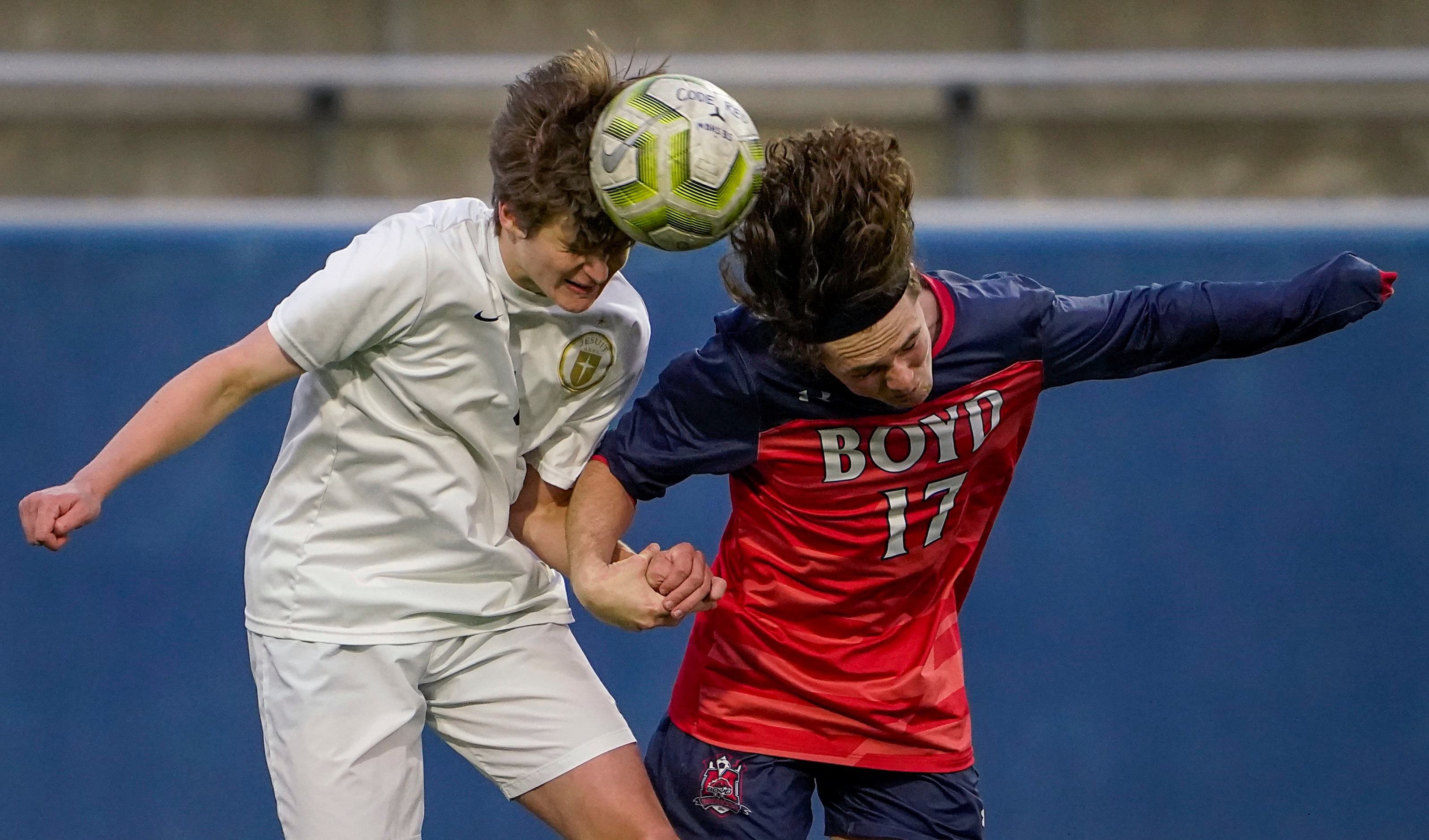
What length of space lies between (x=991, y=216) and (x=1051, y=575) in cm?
74

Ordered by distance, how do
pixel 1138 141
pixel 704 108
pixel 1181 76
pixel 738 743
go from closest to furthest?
1. pixel 704 108
2. pixel 738 743
3. pixel 1181 76
4. pixel 1138 141

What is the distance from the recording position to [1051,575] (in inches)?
109

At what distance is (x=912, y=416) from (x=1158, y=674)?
1.32 meters

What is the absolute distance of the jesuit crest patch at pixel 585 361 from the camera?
176cm

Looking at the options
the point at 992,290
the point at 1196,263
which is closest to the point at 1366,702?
the point at 1196,263

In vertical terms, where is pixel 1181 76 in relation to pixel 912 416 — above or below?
above

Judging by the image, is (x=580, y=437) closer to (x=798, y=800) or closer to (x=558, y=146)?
(x=558, y=146)

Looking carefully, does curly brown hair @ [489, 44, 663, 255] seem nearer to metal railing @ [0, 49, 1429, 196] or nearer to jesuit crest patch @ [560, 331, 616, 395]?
jesuit crest patch @ [560, 331, 616, 395]

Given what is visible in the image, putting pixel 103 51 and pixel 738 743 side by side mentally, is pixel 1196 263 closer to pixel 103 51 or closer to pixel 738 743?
pixel 738 743

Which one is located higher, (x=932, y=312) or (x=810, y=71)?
(x=810, y=71)

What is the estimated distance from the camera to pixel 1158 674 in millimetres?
2729

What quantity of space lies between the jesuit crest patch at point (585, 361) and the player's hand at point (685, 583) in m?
0.28

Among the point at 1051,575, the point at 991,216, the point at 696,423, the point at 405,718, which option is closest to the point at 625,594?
the point at 696,423

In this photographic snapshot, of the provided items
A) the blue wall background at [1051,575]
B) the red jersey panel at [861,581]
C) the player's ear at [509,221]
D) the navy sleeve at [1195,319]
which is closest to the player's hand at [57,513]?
the player's ear at [509,221]
